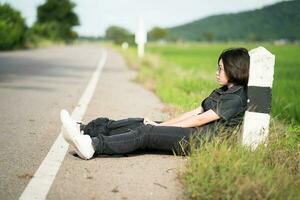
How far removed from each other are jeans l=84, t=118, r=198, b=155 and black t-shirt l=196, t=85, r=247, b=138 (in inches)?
9.6

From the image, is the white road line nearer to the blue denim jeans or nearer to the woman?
the woman

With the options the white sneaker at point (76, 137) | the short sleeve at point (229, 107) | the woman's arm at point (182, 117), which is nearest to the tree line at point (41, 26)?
the woman's arm at point (182, 117)

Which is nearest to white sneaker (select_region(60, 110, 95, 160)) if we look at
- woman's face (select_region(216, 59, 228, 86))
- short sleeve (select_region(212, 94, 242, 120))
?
short sleeve (select_region(212, 94, 242, 120))

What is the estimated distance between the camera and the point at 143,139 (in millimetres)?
4805

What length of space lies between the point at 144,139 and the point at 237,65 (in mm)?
1141

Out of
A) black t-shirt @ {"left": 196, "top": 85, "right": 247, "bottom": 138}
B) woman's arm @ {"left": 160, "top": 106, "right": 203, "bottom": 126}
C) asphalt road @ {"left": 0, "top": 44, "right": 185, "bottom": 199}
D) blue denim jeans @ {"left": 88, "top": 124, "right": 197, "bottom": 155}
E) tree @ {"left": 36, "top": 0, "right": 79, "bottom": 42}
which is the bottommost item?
asphalt road @ {"left": 0, "top": 44, "right": 185, "bottom": 199}

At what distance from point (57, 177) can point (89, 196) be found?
60cm

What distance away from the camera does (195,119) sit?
4.87m

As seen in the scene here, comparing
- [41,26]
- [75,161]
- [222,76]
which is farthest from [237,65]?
[41,26]

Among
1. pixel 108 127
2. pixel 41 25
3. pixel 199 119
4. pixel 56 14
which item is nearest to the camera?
pixel 199 119

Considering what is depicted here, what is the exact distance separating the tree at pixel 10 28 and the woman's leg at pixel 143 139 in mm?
32238

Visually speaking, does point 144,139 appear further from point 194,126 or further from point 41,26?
point 41,26

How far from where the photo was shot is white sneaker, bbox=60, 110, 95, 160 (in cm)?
461

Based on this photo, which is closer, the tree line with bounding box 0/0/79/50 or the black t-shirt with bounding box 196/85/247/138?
the black t-shirt with bounding box 196/85/247/138
